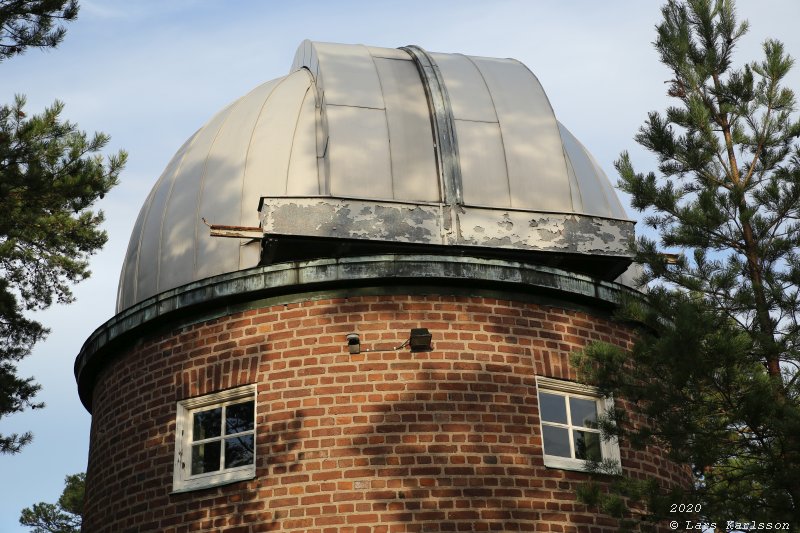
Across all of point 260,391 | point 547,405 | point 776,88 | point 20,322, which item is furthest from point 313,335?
point 20,322

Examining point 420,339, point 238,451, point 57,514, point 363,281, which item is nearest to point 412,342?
point 420,339

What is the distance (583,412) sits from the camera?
35.9 ft

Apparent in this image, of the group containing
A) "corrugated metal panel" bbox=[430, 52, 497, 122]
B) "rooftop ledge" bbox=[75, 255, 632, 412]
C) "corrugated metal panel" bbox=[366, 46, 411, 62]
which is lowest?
"rooftop ledge" bbox=[75, 255, 632, 412]

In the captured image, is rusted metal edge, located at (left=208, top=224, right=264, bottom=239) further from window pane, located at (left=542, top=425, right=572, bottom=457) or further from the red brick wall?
window pane, located at (left=542, top=425, right=572, bottom=457)

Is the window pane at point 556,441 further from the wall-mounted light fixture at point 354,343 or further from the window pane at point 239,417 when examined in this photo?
the window pane at point 239,417

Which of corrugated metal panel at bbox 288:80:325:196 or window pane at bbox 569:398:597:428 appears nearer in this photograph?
window pane at bbox 569:398:597:428

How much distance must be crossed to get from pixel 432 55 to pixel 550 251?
11.1ft

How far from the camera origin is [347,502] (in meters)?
9.97

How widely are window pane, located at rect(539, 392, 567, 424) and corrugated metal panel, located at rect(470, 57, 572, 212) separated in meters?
1.97

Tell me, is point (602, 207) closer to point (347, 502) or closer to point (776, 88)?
point (776, 88)

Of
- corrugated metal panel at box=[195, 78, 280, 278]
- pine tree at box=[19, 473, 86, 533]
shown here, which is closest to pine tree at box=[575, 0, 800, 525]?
corrugated metal panel at box=[195, 78, 280, 278]

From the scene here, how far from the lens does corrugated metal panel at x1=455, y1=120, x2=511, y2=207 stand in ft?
37.7

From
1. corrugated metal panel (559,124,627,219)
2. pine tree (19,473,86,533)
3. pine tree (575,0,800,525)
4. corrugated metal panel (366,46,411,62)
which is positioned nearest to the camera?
pine tree (575,0,800,525)

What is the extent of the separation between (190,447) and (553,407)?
351cm
